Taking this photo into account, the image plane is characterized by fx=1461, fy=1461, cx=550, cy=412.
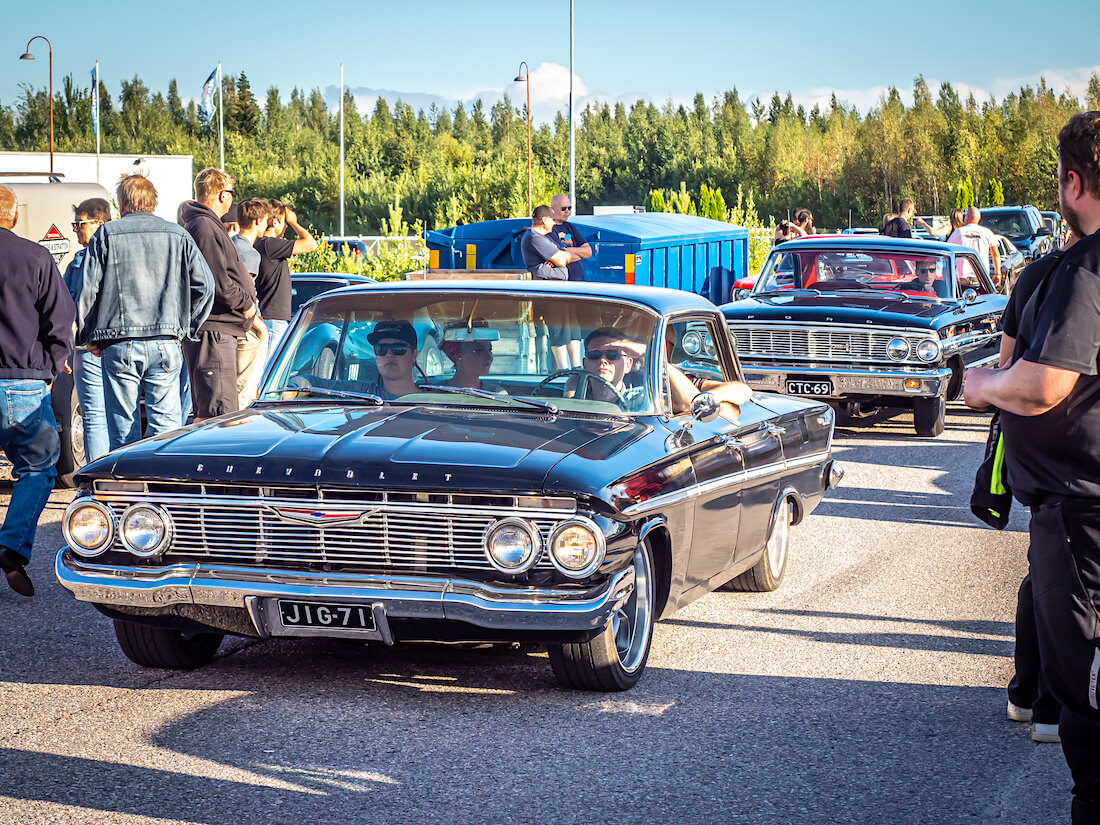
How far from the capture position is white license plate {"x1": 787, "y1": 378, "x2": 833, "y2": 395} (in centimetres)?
1344

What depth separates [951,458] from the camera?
12.2m

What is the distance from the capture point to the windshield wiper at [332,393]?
19.8 ft

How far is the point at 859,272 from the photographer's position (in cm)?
1448

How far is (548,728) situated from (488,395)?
1.51 metres

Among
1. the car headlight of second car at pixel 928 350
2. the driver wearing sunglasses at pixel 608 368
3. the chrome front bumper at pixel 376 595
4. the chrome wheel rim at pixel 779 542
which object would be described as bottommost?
the chrome wheel rim at pixel 779 542

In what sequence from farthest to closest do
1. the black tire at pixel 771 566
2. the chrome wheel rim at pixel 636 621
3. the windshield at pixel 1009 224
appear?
the windshield at pixel 1009 224 < the black tire at pixel 771 566 < the chrome wheel rim at pixel 636 621

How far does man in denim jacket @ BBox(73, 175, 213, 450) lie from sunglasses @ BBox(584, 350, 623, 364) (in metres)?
3.01

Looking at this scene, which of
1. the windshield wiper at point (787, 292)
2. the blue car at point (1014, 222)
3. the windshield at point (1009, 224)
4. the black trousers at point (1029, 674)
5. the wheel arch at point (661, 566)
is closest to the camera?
the black trousers at point (1029, 674)

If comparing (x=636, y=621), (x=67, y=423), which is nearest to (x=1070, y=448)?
(x=636, y=621)

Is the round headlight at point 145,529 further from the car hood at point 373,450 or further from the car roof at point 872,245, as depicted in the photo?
the car roof at point 872,245

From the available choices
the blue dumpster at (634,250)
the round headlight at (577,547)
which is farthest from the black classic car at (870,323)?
the round headlight at (577,547)

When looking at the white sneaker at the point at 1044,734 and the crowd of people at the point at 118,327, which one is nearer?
the white sneaker at the point at 1044,734

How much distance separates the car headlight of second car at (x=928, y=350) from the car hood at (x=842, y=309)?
195 millimetres

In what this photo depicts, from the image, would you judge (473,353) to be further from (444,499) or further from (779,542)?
(779,542)
